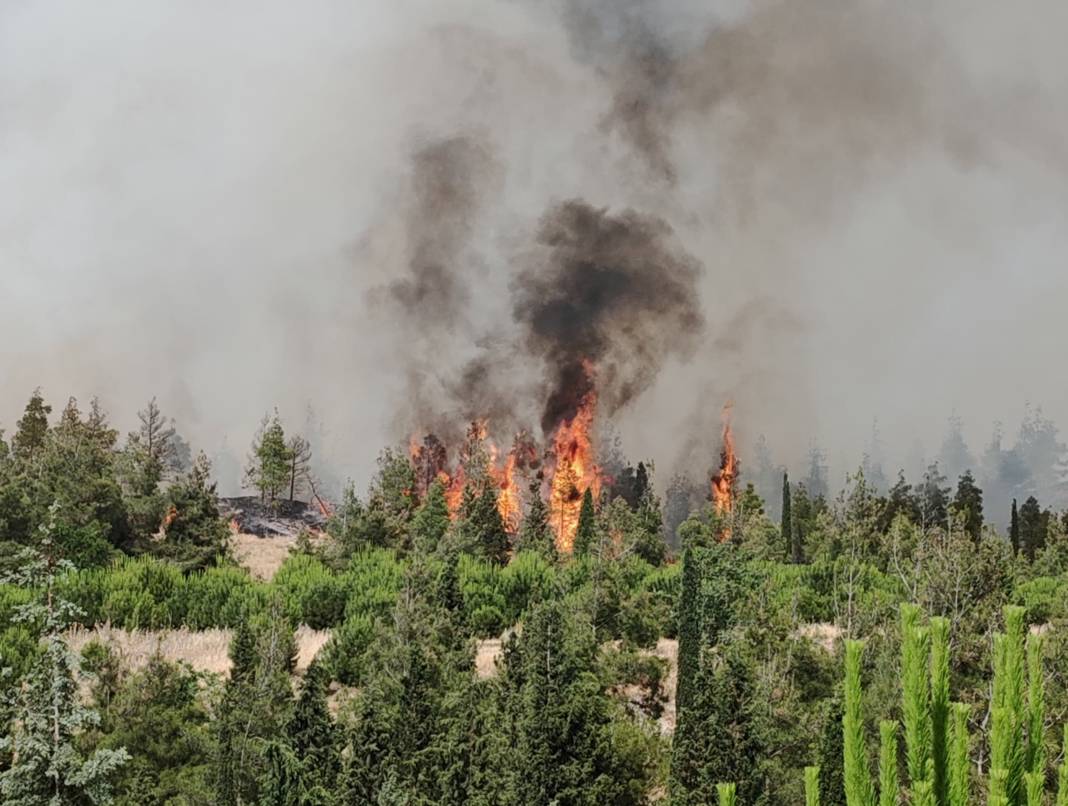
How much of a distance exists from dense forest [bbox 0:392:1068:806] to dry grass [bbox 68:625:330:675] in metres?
0.38

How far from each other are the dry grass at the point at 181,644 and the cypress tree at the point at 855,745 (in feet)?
96.9

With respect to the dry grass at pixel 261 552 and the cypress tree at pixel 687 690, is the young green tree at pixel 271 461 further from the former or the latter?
the cypress tree at pixel 687 690

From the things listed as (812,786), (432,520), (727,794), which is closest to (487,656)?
(432,520)

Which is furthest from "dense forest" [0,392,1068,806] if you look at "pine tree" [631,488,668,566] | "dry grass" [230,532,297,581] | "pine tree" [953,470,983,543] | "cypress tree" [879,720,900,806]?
"pine tree" [953,470,983,543]

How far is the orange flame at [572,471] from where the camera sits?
70.1 m

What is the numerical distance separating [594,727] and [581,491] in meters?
57.6

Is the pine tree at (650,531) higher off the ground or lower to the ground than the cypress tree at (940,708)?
higher

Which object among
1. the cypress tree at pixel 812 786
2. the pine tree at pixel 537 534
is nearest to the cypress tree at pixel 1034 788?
the cypress tree at pixel 812 786

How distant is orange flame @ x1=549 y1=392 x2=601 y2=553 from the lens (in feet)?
230

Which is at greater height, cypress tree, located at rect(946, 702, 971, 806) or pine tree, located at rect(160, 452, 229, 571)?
pine tree, located at rect(160, 452, 229, 571)

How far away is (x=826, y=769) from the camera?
70.0 ft

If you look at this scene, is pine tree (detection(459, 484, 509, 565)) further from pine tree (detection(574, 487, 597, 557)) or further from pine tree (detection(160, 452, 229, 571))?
pine tree (detection(160, 452, 229, 571))

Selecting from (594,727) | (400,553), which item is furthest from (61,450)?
(594,727)

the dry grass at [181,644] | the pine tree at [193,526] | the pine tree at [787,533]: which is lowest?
the dry grass at [181,644]
